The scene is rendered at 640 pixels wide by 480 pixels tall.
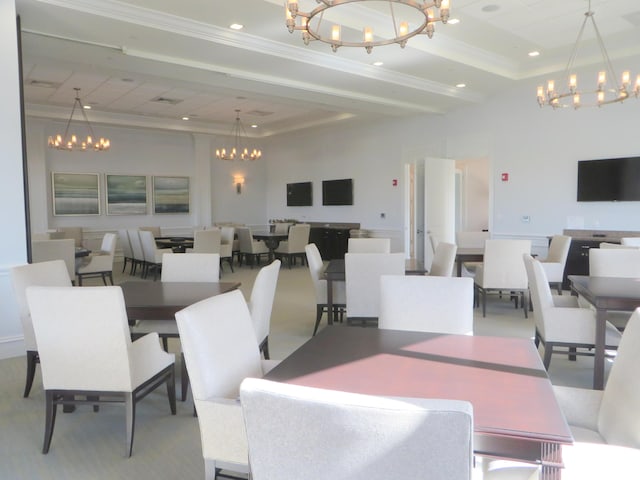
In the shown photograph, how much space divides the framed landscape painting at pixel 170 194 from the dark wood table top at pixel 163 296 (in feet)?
27.8

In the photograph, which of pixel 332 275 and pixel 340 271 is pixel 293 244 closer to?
pixel 340 271

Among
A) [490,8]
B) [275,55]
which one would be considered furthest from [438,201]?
[275,55]

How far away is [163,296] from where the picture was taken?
339cm

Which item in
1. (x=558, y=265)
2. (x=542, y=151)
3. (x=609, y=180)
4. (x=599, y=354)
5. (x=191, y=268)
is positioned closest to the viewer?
(x=599, y=354)

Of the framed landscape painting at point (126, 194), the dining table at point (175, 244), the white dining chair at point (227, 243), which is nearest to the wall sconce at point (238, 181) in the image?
the framed landscape painting at point (126, 194)

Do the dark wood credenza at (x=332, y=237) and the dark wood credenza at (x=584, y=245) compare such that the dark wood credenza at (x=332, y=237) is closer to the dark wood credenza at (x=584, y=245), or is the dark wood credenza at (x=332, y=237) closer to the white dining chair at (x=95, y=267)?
the dark wood credenza at (x=584, y=245)

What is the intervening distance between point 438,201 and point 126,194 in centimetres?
754

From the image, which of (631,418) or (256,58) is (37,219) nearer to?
(256,58)

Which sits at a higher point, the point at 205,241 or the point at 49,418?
the point at 205,241

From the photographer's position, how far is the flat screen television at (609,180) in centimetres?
678

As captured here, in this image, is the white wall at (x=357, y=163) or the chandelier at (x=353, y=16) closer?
the chandelier at (x=353, y=16)

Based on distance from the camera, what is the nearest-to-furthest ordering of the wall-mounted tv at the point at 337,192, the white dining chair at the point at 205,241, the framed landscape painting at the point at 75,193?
the white dining chair at the point at 205,241 < the framed landscape painting at the point at 75,193 < the wall-mounted tv at the point at 337,192

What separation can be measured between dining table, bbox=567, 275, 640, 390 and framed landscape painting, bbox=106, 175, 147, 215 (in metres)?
10.4

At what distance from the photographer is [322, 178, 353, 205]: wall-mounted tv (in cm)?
1137
